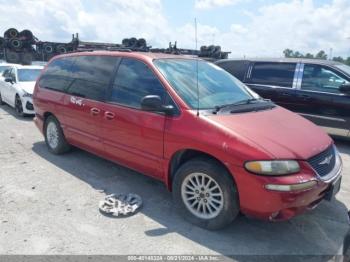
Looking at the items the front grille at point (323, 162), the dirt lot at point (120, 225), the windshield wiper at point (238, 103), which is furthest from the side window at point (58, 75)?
the front grille at point (323, 162)

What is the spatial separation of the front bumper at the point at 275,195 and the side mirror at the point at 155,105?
0.98 metres

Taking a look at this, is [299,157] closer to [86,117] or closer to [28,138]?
[86,117]

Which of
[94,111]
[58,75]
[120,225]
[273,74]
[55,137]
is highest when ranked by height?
[273,74]

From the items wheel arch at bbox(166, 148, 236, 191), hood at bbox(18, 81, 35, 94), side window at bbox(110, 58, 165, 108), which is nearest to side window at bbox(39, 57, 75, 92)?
side window at bbox(110, 58, 165, 108)

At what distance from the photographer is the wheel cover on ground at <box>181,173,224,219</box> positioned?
3331mm

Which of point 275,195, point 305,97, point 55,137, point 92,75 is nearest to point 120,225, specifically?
point 275,195

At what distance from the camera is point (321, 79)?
675cm

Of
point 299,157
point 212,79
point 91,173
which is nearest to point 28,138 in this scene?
point 91,173

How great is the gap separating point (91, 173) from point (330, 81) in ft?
16.1

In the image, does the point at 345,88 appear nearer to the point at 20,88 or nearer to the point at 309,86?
the point at 309,86

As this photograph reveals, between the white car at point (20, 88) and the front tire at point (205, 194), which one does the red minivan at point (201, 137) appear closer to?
the front tire at point (205, 194)

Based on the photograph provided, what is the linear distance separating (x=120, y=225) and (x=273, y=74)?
5162 millimetres

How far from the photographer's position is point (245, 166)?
3.00 metres

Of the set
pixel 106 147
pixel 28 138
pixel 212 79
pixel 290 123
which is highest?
pixel 212 79
